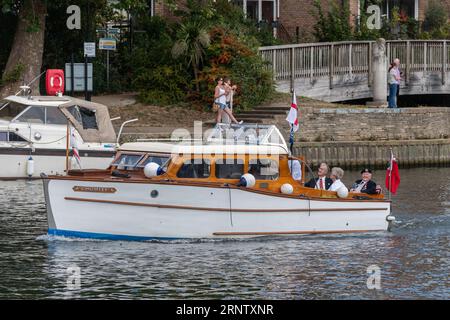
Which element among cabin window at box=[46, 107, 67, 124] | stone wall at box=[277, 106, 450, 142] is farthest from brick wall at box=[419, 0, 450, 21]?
cabin window at box=[46, 107, 67, 124]

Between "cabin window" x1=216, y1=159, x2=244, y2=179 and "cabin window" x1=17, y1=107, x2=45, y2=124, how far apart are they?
11.7m

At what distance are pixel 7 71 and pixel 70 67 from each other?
2.43 meters

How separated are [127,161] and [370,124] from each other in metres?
17.2

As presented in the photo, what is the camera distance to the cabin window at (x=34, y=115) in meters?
36.3

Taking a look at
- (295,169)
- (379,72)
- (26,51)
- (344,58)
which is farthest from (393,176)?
(344,58)

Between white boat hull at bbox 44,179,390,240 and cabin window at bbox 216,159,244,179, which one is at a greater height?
cabin window at bbox 216,159,244,179

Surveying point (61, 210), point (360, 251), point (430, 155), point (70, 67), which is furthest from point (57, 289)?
point (430, 155)

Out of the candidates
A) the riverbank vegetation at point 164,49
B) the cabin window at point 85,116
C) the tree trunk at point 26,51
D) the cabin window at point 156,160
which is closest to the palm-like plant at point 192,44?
the riverbank vegetation at point 164,49

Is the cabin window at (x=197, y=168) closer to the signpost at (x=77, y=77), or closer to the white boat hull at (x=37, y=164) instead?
the white boat hull at (x=37, y=164)

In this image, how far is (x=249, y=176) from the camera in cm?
2542

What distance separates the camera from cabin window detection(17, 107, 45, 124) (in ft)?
119

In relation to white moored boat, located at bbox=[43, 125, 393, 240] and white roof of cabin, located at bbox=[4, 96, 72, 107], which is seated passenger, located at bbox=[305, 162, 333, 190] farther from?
white roof of cabin, located at bbox=[4, 96, 72, 107]

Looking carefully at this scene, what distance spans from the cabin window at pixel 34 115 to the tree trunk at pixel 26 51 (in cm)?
500
